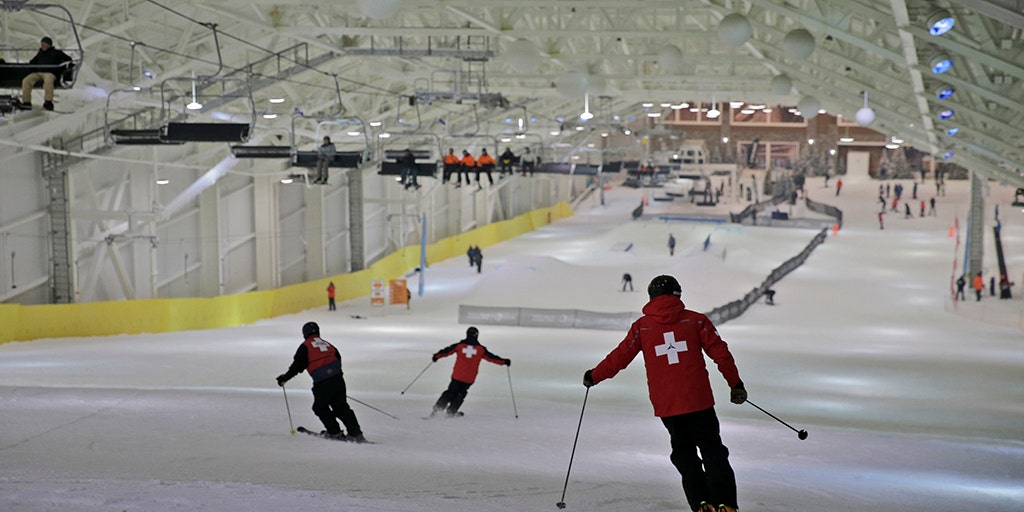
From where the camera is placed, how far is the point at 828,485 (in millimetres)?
7059

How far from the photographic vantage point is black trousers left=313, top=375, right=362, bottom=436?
9039 millimetres

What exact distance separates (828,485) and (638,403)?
6.86 m

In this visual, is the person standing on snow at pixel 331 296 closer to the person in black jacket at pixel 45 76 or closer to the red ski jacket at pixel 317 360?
the person in black jacket at pixel 45 76

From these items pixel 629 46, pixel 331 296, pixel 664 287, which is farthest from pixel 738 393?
pixel 331 296

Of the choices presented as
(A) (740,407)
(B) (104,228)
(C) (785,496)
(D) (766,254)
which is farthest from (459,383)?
(D) (766,254)

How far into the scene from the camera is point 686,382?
5.31 m

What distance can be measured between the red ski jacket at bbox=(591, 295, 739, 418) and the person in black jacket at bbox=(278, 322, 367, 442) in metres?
4.15

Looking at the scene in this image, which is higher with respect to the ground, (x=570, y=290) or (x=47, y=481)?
(x=47, y=481)

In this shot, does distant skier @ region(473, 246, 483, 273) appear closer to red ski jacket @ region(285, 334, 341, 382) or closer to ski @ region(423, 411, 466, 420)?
ski @ region(423, 411, 466, 420)

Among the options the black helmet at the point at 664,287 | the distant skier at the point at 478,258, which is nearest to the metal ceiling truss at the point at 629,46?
the black helmet at the point at 664,287

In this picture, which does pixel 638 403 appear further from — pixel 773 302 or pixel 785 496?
pixel 773 302

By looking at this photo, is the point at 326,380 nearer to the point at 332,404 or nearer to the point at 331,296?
the point at 332,404

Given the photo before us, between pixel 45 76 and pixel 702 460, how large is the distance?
7.04 metres

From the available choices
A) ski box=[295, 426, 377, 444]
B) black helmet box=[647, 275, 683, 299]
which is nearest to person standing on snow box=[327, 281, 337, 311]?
ski box=[295, 426, 377, 444]
